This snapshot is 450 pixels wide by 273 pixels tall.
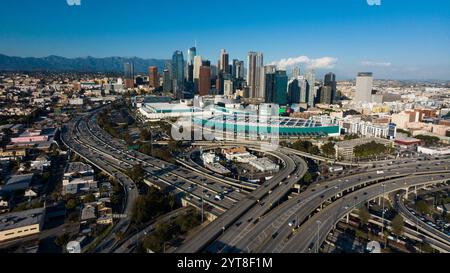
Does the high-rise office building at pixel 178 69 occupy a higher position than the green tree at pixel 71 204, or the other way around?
the high-rise office building at pixel 178 69

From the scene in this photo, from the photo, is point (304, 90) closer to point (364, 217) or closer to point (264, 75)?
point (264, 75)

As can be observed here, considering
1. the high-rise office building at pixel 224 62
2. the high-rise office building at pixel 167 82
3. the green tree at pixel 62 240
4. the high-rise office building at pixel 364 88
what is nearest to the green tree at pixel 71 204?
the green tree at pixel 62 240

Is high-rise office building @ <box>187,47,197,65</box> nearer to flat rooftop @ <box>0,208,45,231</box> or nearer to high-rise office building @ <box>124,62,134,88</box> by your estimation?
high-rise office building @ <box>124,62,134,88</box>

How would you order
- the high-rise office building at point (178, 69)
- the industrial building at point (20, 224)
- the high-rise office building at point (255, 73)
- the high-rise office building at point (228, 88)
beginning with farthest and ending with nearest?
the high-rise office building at point (178, 69), the high-rise office building at point (228, 88), the high-rise office building at point (255, 73), the industrial building at point (20, 224)

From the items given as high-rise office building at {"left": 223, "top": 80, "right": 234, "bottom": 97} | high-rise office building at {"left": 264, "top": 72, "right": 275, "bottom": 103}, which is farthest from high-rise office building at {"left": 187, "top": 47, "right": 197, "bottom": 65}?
high-rise office building at {"left": 264, "top": 72, "right": 275, "bottom": 103}

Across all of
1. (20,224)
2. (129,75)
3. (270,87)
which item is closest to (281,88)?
(270,87)

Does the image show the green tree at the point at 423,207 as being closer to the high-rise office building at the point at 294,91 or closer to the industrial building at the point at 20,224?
the industrial building at the point at 20,224

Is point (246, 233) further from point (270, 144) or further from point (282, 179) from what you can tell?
point (270, 144)
